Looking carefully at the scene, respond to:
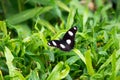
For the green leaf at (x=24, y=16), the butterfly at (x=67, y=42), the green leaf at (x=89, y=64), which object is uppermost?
the green leaf at (x=24, y=16)

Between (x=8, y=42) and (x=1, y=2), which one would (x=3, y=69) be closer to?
(x=8, y=42)

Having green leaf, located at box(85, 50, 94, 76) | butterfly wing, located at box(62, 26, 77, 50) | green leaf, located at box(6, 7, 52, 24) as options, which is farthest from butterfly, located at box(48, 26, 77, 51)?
green leaf, located at box(6, 7, 52, 24)

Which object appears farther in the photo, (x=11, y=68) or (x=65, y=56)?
(x=65, y=56)

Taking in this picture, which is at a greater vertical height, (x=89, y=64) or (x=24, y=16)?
(x=24, y=16)

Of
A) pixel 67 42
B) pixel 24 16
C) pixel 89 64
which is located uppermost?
pixel 24 16

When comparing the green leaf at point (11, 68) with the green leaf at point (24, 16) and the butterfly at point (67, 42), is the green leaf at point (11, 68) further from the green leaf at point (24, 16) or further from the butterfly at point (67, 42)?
the green leaf at point (24, 16)

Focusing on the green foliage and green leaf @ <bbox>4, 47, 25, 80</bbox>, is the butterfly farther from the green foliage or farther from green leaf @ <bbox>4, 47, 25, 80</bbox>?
green leaf @ <bbox>4, 47, 25, 80</bbox>

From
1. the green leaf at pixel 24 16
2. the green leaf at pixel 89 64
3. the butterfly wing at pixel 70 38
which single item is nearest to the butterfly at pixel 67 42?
the butterfly wing at pixel 70 38

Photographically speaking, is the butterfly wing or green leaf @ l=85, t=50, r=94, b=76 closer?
green leaf @ l=85, t=50, r=94, b=76

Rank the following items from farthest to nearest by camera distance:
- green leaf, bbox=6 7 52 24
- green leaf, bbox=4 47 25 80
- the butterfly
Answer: green leaf, bbox=6 7 52 24 < the butterfly < green leaf, bbox=4 47 25 80

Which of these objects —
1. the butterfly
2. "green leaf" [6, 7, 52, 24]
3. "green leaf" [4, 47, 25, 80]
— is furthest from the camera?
"green leaf" [6, 7, 52, 24]

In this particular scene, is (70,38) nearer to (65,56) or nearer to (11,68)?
(65,56)

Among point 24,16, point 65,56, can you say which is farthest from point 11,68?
point 24,16
